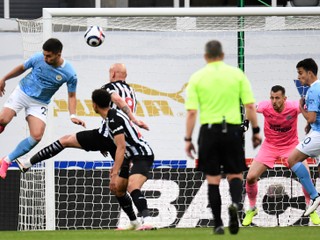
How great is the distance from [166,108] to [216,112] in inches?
271

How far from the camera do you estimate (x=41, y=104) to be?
54.9 feet

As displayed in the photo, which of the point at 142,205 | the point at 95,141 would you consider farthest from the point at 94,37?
the point at 142,205

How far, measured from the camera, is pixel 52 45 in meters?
16.0

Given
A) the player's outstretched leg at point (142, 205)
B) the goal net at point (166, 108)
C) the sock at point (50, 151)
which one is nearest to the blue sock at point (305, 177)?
the goal net at point (166, 108)

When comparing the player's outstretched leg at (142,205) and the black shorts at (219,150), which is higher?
the black shorts at (219,150)

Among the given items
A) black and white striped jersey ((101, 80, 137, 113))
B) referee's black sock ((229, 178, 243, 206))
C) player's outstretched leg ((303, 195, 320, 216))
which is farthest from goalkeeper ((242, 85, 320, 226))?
referee's black sock ((229, 178, 243, 206))

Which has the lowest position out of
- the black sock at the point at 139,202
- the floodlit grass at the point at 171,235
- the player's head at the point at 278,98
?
the floodlit grass at the point at 171,235

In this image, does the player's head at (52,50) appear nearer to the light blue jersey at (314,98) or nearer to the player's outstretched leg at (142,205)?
the player's outstretched leg at (142,205)

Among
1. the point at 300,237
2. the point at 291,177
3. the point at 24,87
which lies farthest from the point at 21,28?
the point at 300,237

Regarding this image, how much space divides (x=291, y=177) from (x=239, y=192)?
657 cm

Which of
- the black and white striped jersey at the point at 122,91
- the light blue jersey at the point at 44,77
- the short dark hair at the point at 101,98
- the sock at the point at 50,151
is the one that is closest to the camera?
the short dark hair at the point at 101,98

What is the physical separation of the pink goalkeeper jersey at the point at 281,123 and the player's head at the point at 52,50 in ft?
10.5

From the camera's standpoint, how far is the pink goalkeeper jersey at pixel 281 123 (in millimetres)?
17656

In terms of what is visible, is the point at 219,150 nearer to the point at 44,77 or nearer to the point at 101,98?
the point at 101,98
